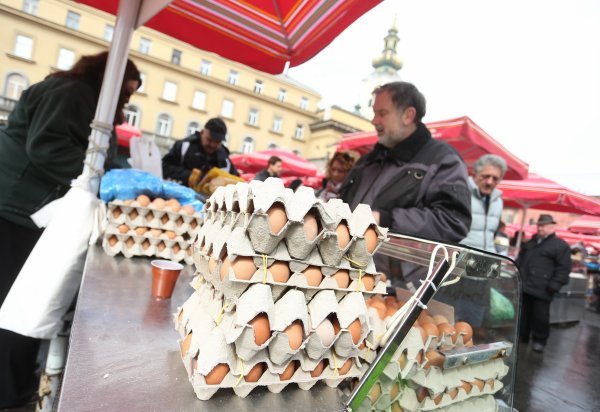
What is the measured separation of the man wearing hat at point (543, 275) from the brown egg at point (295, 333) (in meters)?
6.34

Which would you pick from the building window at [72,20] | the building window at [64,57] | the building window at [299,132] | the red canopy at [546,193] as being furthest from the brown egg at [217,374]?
the building window at [299,132]

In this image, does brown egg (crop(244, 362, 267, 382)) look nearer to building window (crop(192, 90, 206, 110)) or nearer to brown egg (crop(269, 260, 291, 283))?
brown egg (crop(269, 260, 291, 283))

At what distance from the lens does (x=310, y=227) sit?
785 mm

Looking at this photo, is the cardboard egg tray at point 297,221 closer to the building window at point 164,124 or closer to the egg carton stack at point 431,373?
the egg carton stack at point 431,373

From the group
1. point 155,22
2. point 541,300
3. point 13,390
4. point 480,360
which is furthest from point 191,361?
point 541,300

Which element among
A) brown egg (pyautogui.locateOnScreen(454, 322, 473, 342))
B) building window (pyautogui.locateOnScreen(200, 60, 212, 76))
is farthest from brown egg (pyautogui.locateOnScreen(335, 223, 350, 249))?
building window (pyautogui.locateOnScreen(200, 60, 212, 76))

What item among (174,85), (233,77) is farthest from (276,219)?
(233,77)

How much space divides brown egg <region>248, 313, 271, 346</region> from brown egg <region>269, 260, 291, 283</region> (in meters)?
0.09

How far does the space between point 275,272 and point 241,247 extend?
0.34ft

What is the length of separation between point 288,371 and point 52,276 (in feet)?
3.92

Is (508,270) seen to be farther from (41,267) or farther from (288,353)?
(41,267)

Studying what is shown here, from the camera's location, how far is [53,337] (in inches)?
56.0

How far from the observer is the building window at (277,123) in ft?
124

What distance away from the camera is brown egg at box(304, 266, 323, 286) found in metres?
0.81
